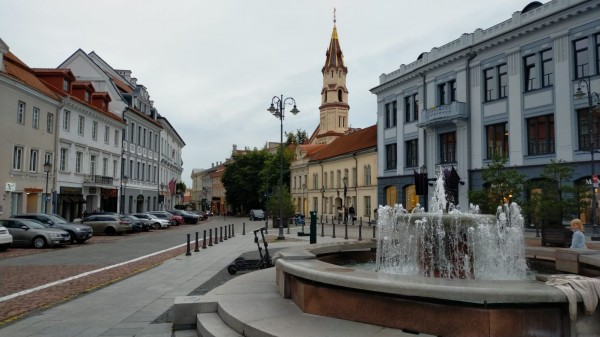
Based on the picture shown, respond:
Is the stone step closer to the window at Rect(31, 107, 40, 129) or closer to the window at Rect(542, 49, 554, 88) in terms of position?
the window at Rect(542, 49, 554, 88)

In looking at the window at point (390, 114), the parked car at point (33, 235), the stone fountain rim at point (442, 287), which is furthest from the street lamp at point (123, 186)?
the stone fountain rim at point (442, 287)

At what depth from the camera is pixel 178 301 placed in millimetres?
7035

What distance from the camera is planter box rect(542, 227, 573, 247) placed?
18.5m

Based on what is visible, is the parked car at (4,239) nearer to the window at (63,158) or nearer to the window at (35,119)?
the window at (35,119)

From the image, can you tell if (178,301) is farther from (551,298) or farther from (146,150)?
(146,150)

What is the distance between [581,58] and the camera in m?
26.3

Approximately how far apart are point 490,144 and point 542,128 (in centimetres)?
417

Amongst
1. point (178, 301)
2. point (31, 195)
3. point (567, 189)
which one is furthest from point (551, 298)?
point (31, 195)

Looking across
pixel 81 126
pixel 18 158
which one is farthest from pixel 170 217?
pixel 18 158

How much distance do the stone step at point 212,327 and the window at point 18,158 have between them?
29.4 metres

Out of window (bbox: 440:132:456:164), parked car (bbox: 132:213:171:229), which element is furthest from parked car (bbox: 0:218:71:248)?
window (bbox: 440:132:456:164)

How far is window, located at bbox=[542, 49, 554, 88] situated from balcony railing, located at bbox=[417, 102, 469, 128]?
6.23 m

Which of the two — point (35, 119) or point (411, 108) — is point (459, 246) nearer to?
point (35, 119)

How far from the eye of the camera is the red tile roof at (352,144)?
5338 cm
